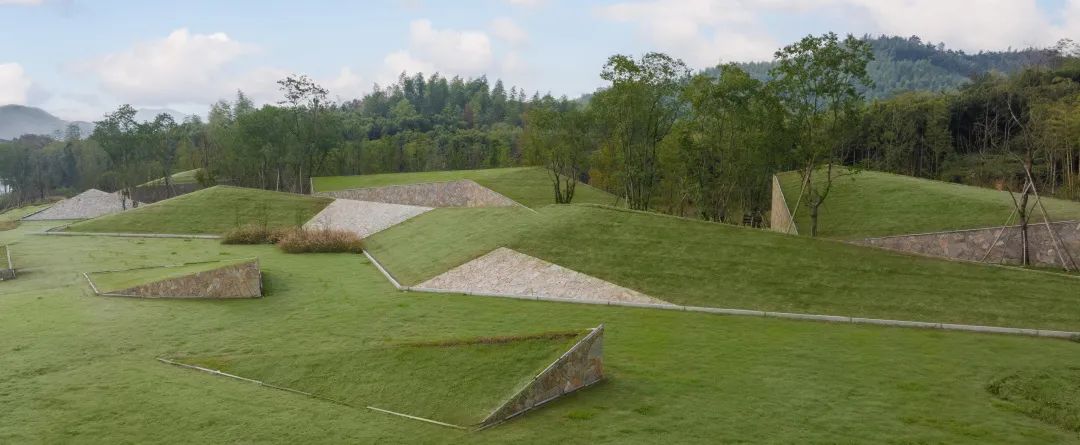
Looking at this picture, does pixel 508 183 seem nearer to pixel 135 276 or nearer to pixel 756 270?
pixel 135 276

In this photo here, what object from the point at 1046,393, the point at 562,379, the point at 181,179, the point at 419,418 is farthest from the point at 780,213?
the point at 181,179

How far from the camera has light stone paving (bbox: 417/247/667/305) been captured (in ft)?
56.2

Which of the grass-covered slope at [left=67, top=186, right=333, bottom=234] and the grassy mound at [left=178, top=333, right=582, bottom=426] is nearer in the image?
the grassy mound at [left=178, top=333, right=582, bottom=426]

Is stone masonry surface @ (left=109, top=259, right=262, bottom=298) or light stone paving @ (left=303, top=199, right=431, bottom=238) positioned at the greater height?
light stone paving @ (left=303, top=199, right=431, bottom=238)

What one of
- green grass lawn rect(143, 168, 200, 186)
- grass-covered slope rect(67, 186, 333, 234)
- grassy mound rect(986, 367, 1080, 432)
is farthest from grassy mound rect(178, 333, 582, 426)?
green grass lawn rect(143, 168, 200, 186)

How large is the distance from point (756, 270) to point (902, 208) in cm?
1625

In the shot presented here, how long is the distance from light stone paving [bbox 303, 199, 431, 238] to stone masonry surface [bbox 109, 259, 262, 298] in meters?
12.4

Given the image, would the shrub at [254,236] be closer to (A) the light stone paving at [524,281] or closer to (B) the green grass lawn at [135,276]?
(B) the green grass lawn at [135,276]

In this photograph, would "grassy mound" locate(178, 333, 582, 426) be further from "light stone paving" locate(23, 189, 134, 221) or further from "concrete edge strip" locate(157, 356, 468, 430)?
"light stone paving" locate(23, 189, 134, 221)

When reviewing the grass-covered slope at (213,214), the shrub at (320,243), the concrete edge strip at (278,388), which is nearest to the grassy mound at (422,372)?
the concrete edge strip at (278,388)

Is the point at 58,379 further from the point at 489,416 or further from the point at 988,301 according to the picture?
the point at 988,301

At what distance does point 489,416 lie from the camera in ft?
28.6

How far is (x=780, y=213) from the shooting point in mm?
34594

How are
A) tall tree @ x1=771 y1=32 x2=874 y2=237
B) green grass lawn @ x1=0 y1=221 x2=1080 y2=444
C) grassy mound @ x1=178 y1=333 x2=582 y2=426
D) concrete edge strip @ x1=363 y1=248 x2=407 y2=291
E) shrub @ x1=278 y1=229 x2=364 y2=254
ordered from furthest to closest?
shrub @ x1=278 y1=229 x2=364 y2=254, tall tree @ x1=771 y1=32 x2=874 y2=237, concrete edge strip @ x1=363 y1=248 x2=407 y2=291, grassy mound @ x1=178 y1=333 x2=582 y2=426, green grass lawn @ x1=0 y1=221 x2=1080 y2=444
